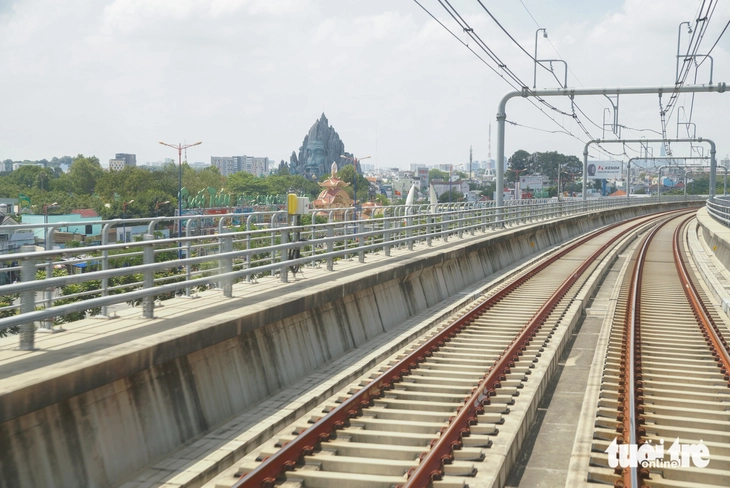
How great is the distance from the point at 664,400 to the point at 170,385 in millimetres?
6120

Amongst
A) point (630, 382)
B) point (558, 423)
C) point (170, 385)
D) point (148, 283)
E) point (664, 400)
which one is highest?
point (148, 283)

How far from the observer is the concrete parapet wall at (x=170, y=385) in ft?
20.1

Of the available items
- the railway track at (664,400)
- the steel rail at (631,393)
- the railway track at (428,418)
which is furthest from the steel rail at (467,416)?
the steel rail at (631,393)

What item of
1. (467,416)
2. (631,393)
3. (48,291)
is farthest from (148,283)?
(631,393)

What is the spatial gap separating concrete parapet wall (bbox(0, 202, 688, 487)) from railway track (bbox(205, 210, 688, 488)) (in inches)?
37.8

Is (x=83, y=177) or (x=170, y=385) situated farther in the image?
(x=83, y=177)

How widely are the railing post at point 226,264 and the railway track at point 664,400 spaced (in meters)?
5.26

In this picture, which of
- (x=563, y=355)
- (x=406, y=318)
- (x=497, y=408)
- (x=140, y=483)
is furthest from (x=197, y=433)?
(x=406, y=318)

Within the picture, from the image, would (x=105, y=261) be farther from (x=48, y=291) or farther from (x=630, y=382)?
(x=630, y=382)

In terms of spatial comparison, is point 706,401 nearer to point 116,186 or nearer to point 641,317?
point 641,317

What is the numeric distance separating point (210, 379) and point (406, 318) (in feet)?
26.3

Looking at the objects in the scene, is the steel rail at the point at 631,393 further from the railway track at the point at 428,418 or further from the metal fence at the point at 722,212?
the metal fence at the point at 722,212

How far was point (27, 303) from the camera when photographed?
6871 millimetres

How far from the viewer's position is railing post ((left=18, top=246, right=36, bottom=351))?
6.86m
